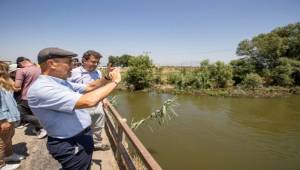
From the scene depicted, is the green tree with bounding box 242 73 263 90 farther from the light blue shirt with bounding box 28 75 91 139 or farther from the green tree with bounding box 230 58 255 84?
the light blue shirt with bounding box 28 75 91 139

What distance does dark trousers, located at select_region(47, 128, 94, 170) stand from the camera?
1.86 meters

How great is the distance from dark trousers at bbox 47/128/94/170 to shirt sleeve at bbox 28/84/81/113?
0.33m

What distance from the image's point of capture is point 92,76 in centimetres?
387

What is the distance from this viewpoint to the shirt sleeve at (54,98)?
1.64 meters

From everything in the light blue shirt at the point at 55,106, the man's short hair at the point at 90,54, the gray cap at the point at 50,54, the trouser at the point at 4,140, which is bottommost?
the trouser at the point at 4,140

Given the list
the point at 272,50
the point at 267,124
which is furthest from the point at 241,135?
the point at 272,50

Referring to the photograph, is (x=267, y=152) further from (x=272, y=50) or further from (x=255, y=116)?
(x=272, y=50)

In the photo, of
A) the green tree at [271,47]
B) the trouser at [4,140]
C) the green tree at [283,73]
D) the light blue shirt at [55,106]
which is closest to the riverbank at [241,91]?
the green tree at [283,73]

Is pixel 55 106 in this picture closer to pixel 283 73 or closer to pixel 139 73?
pixel 139 73

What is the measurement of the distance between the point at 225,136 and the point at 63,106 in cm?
1462

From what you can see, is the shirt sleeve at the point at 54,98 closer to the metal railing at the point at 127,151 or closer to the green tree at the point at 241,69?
the metal railing at the point at 127,151

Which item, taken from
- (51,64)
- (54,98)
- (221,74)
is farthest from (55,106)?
(221,74)

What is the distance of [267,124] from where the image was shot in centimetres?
1833

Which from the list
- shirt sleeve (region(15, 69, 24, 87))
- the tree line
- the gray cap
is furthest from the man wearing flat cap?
the tree line
